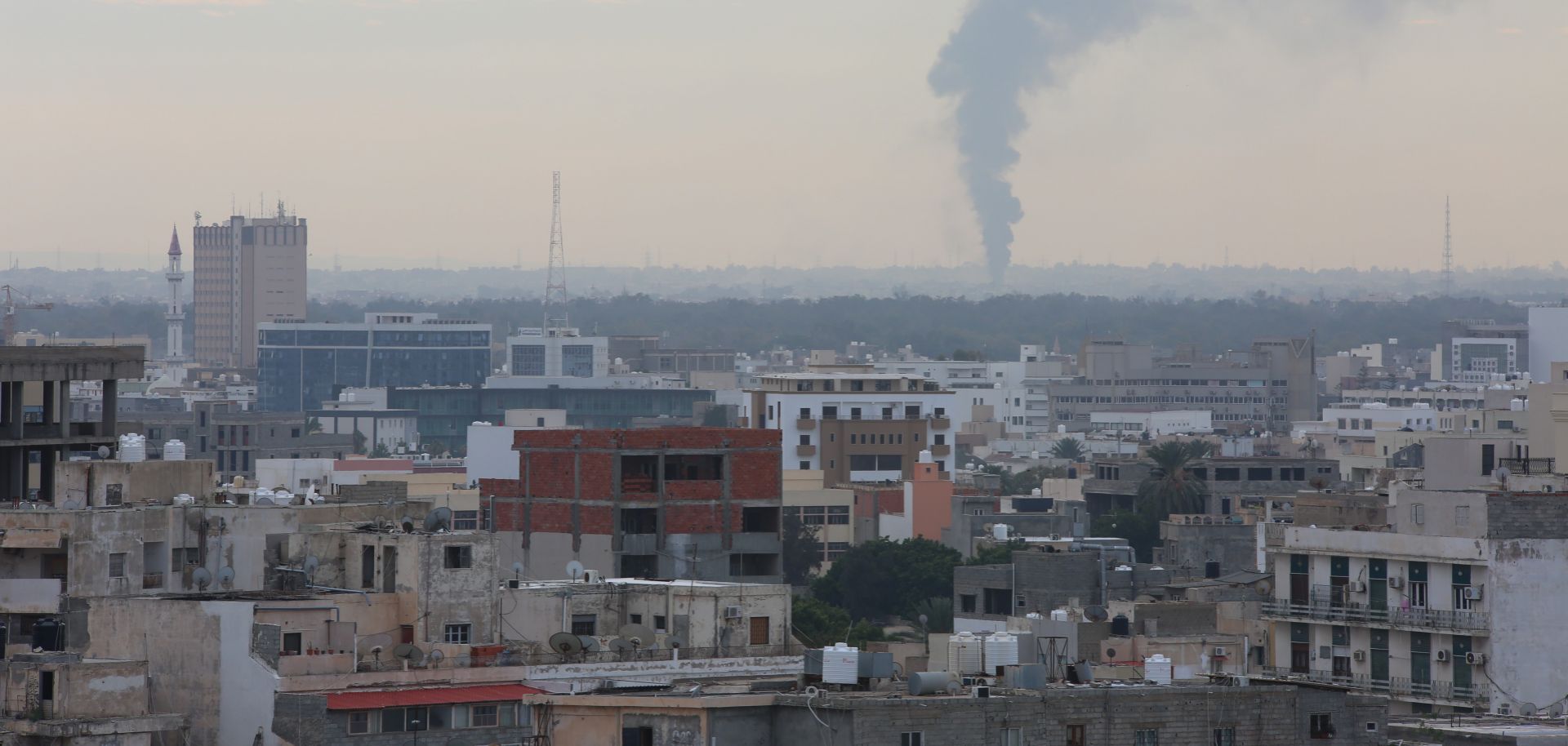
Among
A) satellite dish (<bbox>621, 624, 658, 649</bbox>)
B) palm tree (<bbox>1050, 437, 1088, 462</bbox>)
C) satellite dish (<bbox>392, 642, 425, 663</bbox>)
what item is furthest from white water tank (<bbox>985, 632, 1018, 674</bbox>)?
palm tree (<bbox>1050, 437, 1088, 462</bbox>)

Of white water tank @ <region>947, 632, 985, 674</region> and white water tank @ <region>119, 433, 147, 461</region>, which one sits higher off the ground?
white water tank @ <region>119, 433, 147, 461</region>

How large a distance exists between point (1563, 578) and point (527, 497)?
34.4 metres

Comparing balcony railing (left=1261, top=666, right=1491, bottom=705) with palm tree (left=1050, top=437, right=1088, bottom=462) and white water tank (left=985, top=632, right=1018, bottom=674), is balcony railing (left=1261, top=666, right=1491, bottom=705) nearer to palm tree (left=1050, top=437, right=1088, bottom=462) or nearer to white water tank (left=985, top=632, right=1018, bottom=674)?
white water tank (left=985, top=632, right=1018, bottom=674)

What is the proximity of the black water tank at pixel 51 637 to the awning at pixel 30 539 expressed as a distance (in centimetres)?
214

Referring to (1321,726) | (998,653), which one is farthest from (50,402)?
(1321,726)

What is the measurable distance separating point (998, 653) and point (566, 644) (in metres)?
5.68

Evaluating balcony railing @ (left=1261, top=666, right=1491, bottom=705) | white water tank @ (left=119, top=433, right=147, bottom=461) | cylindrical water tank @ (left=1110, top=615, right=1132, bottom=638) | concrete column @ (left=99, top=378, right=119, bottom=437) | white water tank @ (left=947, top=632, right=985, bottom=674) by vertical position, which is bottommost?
balcony railing @ (left=1261, top=666, right=1491, bottom=705)

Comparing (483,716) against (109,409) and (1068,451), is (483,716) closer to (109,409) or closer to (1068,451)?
(109,409)

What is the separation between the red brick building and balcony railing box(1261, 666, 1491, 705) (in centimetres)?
2587

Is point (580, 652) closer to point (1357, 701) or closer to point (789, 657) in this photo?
point (789, 657)

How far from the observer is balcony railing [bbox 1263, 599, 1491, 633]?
44.6m

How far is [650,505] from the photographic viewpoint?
72250mm

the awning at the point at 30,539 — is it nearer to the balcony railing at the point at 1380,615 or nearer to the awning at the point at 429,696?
the awning at the point at 429,696

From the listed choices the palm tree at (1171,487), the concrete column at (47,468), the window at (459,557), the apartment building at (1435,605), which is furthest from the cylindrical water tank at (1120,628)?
the palm tree at (1171,487)
